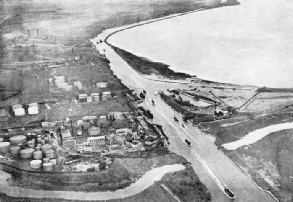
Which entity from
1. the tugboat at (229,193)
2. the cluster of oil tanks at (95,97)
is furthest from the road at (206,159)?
the cluster of oil tanks at (95,97)

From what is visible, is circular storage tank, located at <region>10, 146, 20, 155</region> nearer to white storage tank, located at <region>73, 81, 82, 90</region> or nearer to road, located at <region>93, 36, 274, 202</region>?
road, located at <region>93, 36, 274, 202</region>

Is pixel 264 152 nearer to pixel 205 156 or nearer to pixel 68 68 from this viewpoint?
pixel 205 156

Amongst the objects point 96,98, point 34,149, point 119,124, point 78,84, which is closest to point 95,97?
point 96,98

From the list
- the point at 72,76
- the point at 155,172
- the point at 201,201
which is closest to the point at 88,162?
the point at 155,172

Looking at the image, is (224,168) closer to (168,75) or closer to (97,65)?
(168,75)

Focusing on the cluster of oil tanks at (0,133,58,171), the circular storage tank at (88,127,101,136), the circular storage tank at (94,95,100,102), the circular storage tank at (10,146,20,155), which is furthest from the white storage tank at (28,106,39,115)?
the circular storage tank at (10,146,20,155)

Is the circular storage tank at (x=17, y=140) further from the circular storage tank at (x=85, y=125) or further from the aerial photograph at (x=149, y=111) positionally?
the circular storage tank at (x=85, y=125)
